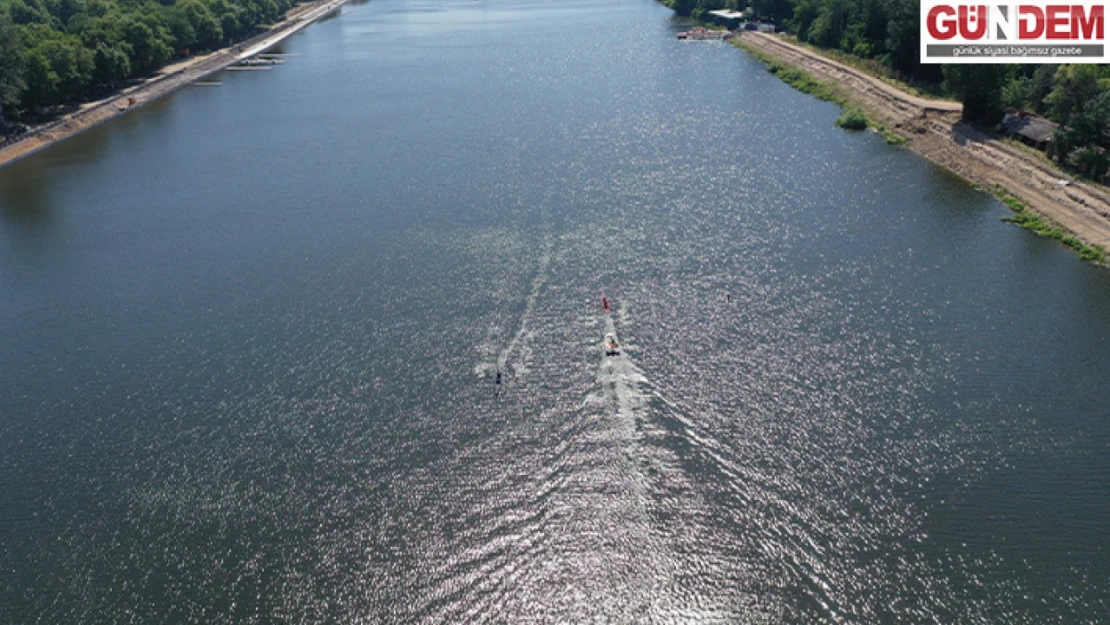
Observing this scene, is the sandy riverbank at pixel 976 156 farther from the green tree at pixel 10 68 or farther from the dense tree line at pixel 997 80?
the green tree at pixel 10 68

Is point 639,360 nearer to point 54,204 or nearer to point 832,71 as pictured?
point 54,204

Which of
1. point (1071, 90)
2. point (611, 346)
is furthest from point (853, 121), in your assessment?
point (611, 346)

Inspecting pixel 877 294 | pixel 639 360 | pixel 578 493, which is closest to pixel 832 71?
pixel 877 294

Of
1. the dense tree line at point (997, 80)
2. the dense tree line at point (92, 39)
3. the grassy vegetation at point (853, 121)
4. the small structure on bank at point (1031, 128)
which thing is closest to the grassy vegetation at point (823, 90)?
the grassy vegetation at point (853, 121)

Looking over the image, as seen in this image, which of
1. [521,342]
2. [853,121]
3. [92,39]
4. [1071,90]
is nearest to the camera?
[521,342]

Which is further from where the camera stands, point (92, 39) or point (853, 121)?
point (92, 39)

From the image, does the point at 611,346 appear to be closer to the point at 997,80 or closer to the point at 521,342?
the point at 521,342

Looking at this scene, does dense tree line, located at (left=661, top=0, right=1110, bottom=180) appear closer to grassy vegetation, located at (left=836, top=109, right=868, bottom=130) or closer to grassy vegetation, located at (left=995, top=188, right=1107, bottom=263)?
grassy vegetation, located at (left=995, top=188, right=1107, bottom=263)
